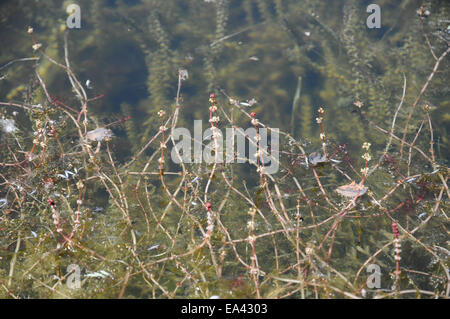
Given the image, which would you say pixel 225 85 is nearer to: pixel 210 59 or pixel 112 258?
pixel 210 59

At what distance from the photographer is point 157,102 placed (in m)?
3.06

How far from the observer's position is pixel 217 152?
2.25m

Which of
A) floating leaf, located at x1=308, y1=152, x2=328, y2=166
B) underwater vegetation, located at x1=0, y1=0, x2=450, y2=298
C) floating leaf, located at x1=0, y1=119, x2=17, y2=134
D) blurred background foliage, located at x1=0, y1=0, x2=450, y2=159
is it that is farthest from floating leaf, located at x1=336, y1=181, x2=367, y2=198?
floating leaf, located at x1=0, y1=119, x2=17, y2=134

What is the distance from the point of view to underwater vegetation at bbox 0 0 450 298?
2016mm

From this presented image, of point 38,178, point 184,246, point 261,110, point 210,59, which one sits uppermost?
point 210,59

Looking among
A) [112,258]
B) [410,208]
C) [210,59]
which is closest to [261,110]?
[210,59]

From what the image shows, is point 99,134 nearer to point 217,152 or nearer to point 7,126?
point 7,126

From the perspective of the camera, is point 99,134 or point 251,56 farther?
point 251,56

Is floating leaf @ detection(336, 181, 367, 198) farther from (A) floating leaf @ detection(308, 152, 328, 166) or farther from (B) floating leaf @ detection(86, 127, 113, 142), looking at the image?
(B) floating leaf @ detection(86, 127, 113, 142)

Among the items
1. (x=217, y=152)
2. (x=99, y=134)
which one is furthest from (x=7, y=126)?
(x=217, y=152)

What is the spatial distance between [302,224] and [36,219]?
1649 millimetres

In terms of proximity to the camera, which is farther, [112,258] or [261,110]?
[261,110]

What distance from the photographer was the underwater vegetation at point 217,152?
2.02m

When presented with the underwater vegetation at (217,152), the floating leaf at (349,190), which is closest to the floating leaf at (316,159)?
the underwater vegetation at (217,152)
